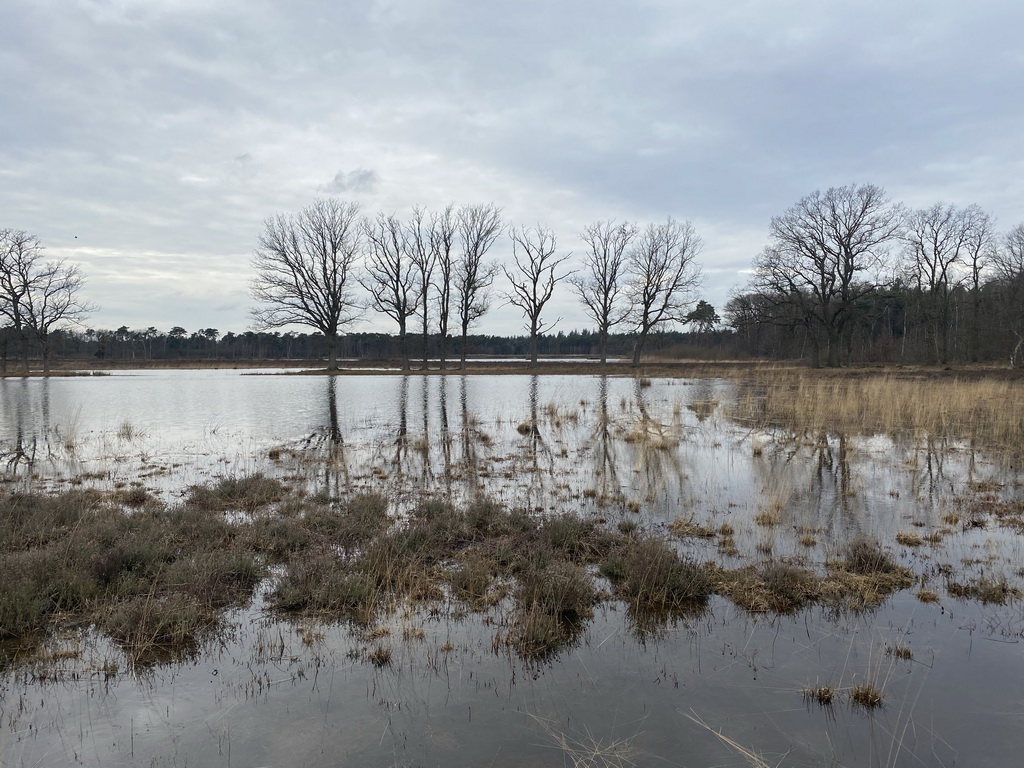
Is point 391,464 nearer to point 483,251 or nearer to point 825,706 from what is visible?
point 825,706

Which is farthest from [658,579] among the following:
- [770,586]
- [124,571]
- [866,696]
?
[124,571]

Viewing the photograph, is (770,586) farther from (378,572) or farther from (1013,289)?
(1013,289)

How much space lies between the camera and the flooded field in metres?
3.53

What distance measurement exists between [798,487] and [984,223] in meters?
63.0

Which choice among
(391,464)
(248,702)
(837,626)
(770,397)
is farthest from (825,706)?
(770,397)

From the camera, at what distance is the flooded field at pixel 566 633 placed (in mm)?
3525

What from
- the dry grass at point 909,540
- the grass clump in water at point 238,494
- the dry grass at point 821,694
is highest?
the grass clump in water at point 238,494

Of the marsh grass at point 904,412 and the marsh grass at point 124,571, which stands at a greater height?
the marsh grass at point 904,412

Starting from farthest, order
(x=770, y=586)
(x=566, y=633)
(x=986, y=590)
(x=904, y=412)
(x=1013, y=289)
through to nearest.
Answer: (x=1013, y=289) → (x=904, y=412) → (x=770, y=586) → (x=986, y=590) → (x=566, y=633)

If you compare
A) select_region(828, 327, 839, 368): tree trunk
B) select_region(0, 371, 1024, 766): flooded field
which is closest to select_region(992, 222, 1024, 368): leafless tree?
select_region(828, 327, 839, 368): tree trunk

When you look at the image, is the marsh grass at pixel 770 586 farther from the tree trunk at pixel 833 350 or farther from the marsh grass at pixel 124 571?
the tree trunk at pixel 833 350

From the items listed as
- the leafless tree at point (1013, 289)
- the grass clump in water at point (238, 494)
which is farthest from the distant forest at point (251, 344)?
the grass clump in water at point (238, 494)

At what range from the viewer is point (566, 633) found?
477 cm

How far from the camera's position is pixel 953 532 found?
7.00 metres
